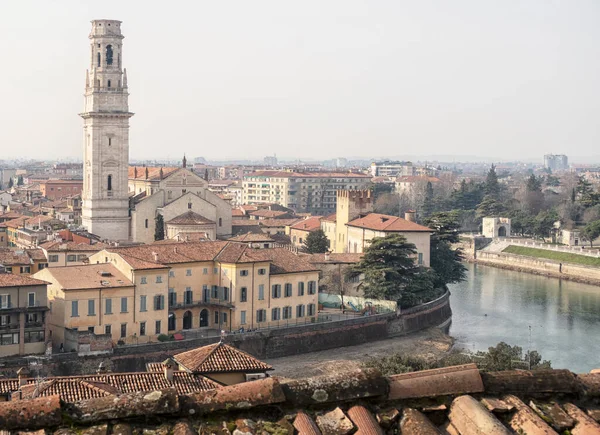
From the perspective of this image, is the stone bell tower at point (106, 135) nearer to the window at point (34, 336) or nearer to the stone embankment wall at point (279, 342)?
the stone embankment wall at point (279, 342)

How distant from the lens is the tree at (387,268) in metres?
38.6

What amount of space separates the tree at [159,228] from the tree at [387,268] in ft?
46.3

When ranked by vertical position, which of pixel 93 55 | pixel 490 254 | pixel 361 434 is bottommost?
pixel 490 254

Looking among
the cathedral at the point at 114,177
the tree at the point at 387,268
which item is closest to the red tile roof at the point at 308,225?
the cathedral at the point at 114,177

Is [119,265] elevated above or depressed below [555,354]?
above

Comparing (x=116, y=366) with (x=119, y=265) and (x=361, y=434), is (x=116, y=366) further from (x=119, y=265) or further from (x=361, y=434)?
(x=361, y=434)

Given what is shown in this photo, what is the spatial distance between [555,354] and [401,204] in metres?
59.3

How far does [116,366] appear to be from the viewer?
2802 centimetres

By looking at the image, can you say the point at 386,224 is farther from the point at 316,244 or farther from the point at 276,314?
the point at 276,314

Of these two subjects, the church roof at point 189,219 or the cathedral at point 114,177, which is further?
the cathedral at point 114,177

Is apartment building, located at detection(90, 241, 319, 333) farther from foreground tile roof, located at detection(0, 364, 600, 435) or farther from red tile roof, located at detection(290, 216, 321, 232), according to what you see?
foreground tile roof, located at detection(0, 364, 600, 435)

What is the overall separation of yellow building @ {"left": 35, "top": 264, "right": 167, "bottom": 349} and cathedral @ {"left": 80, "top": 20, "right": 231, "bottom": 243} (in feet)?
63.7

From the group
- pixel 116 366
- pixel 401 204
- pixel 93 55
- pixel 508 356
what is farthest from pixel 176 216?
pixel 401 204

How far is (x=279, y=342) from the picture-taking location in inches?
1272
